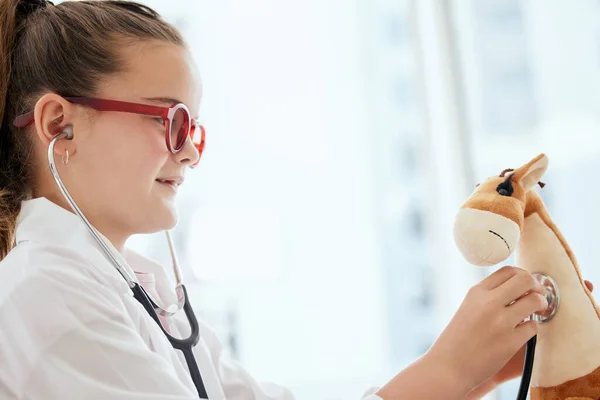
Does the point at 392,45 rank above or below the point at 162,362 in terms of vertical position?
above

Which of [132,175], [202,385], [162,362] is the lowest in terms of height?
[202,385]

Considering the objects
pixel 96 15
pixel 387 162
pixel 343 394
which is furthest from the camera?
pixel 387 162

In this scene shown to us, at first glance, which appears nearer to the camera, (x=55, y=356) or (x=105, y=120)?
(x=55, y=356)

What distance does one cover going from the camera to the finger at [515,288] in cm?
93

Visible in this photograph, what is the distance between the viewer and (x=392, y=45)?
2646 mm

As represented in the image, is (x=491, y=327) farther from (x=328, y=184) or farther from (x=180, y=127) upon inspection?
(x=328, y=184)

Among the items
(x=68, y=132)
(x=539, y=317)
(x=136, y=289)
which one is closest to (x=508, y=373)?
(x=539, y=317)

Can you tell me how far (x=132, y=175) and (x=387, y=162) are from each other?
5.39 feet

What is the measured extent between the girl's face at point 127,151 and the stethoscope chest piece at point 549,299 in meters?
0.61

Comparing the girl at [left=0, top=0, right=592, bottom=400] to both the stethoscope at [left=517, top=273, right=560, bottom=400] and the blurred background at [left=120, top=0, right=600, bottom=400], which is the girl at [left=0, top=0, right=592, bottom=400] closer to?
the stethoscope at [left=517, top=273, right=560, bottom=400]

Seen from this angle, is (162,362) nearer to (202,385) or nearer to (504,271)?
(202,385)

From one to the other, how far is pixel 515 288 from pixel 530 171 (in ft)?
0.54

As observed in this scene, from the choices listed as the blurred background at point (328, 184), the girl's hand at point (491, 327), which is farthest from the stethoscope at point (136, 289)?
the blurred background at point (328, 184)

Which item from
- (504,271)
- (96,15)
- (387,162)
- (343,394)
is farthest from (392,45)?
(504,271)
